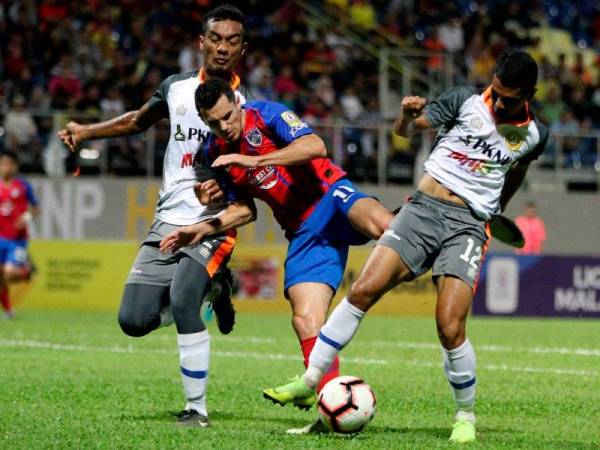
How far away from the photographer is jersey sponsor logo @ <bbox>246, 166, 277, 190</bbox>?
8445 mm

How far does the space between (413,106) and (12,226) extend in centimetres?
1306

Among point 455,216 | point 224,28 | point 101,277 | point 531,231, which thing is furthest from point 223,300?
point 531,231

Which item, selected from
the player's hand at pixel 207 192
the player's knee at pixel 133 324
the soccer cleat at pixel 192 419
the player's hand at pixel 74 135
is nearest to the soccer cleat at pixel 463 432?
the soccer cleat at pixel 192 419

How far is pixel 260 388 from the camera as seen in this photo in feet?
35.0

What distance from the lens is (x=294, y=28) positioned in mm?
26578

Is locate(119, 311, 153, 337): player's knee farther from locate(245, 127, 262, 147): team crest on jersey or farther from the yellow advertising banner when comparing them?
the yellow advertising banner

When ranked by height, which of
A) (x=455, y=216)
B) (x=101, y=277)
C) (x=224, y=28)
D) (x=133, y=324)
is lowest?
(x=101, y=277)

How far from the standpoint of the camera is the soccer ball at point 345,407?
304 inches

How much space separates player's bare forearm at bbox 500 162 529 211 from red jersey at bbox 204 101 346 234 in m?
1.08

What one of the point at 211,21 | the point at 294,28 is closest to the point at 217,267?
the point at 211,21

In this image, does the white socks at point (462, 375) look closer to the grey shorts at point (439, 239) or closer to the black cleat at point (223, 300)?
the grey shorts at point (439, 239)

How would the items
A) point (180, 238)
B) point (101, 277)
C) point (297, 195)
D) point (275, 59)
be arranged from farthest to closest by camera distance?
point (275, 59) → point (101, 277) → point (297, 195) → point (180, 238)

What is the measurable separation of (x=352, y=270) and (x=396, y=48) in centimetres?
Answer: 707

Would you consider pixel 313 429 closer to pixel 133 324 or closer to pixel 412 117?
pixel 133 324
